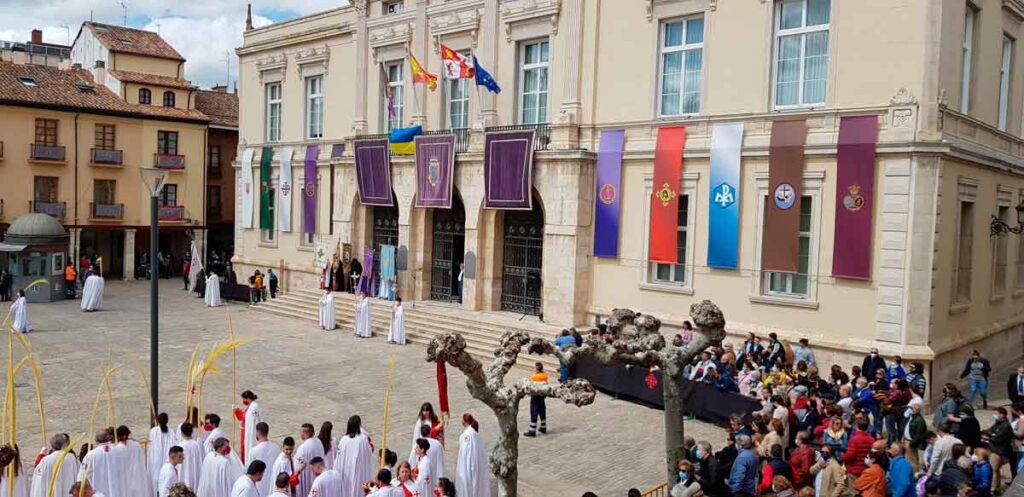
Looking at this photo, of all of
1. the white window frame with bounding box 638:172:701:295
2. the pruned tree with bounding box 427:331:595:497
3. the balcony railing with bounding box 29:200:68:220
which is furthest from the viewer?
the balcony railing with bounding box 29:200:68:220

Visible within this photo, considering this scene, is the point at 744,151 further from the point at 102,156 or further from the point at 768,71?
the point at 102,156

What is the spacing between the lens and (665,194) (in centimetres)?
2217

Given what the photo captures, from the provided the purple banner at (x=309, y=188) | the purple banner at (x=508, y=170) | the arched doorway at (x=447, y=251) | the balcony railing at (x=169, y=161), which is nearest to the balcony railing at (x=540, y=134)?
the purple banner at (x=508, y=170)

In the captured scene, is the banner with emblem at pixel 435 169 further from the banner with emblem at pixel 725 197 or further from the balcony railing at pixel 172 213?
the balcony railing at pixel 172 213

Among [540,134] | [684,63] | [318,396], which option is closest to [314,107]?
[540,134]

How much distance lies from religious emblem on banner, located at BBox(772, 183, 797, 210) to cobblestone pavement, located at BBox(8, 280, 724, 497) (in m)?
6.02

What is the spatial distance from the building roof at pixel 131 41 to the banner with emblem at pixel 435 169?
78.6 ft

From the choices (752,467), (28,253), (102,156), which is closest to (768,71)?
(752,467)

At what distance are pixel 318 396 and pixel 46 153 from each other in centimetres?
2820

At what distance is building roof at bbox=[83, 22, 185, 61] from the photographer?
4364 cm

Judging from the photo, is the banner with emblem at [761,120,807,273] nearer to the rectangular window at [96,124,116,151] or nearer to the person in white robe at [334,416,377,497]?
the person in white robe at [334,416,377,497]

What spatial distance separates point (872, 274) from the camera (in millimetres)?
18625

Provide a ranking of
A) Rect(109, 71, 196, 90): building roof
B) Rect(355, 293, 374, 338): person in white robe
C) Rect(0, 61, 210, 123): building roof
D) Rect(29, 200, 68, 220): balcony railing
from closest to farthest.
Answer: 1. Rect(355, 293, 374, 338): person in white robe
2. Rect(0, 61, 210, 123): building roof
3. Rect(29, 200, 68, 220): balcony railing
4. Rect(109, 71, 196, 90): building roof

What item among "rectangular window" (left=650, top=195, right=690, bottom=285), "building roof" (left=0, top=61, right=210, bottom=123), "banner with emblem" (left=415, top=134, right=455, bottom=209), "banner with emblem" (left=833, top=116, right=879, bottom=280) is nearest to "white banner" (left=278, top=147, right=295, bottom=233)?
"banner with emblem" (left=415, top=134, right=455, bottom=209)
